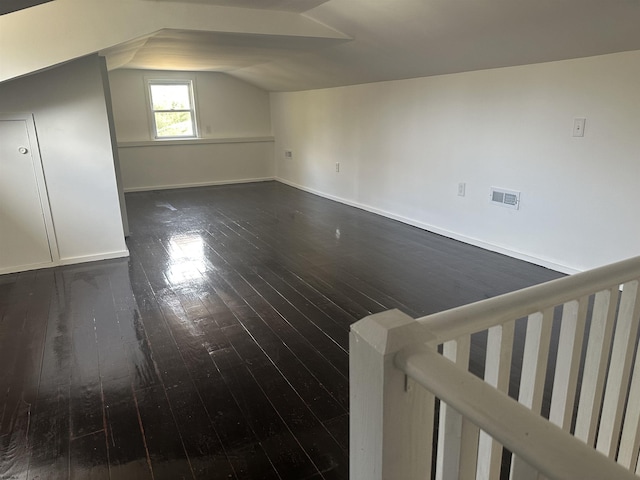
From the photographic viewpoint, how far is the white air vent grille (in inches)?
153

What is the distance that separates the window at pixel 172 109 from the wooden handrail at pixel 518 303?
7.61m

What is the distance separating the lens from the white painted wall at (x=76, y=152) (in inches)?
139

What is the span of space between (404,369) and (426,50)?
378 centimetres

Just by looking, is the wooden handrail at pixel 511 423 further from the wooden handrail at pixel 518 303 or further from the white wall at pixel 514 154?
the white wall at pixel 514 154

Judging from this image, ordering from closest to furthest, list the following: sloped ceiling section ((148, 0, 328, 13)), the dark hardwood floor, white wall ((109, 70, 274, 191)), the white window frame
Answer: the dark hardwood floor < sloped ceiling section ((148, 0, 328, 13)) < white wall ((109, 70, 274, 191)) < the white window frame

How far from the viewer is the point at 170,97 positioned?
7590mm

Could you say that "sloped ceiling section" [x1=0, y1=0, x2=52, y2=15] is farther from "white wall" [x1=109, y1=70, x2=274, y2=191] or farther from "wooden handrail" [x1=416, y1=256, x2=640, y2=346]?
"white wall" [x1=109, y1=70, x2=274, y2=191]

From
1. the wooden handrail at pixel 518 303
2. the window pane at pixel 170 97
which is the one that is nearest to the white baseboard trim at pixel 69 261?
the wooden handrail at pixel 518 303

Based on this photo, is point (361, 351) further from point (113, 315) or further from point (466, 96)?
point (466, 96)

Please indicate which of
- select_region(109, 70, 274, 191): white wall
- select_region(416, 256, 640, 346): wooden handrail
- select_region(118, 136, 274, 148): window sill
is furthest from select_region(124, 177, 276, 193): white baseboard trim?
select_region(416, 256, 640, 346): wooden handrail

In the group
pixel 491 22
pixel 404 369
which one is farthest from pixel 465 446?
pixel 491 22

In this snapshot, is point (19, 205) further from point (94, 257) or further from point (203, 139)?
point (203, 139)

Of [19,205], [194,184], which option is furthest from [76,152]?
[194,184]

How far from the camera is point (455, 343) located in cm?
83
